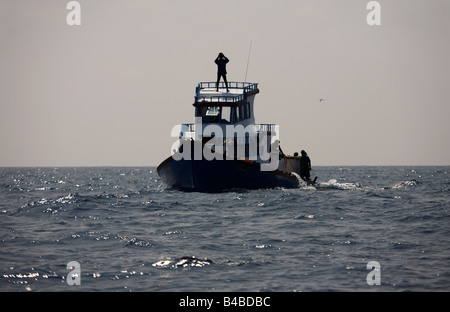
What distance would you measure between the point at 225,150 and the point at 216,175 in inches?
93.2

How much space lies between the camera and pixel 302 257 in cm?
1523

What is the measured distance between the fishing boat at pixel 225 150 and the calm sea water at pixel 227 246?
16.7ft

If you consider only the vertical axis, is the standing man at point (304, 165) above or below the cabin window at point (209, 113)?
below

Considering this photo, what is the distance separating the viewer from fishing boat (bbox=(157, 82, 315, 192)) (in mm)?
32156

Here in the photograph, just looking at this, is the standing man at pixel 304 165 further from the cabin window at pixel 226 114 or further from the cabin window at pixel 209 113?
the cabin window at pixel 209 113

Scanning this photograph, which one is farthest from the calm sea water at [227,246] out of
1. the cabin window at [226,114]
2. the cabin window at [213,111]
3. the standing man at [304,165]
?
the standing man at [304,165]

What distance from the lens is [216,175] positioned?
106 feet

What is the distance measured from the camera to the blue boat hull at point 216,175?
105ft

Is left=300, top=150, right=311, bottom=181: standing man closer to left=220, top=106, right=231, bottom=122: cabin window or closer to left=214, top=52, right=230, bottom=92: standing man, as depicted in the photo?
left=220, top=106, right=231, bottom=122: cabin window

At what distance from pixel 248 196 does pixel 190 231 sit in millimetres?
Answer: 11385

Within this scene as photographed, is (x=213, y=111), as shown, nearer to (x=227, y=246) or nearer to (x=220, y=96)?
(x=220, y=96)

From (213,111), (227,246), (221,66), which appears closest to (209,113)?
(213,111)

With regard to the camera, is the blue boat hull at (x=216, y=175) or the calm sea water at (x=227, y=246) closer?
the calm sea water at (x=227, y=246)
